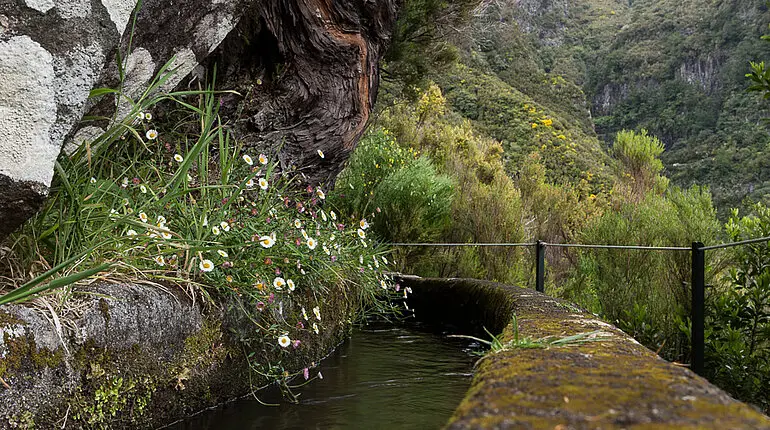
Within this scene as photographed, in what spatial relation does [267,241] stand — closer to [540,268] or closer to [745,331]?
[745,331]

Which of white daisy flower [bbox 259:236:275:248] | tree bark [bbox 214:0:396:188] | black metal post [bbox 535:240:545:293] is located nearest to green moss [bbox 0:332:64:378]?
white daisy flower [bbox 259:236:275:248]

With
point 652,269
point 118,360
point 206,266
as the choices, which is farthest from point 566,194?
point 118,360

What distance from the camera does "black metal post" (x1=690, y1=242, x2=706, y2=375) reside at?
2.87 metres

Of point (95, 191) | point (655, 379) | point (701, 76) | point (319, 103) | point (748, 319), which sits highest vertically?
point (701, 76)

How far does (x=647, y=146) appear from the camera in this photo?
8656mm

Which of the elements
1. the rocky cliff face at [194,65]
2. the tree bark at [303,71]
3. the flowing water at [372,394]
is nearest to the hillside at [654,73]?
the tree bark at [303,71]

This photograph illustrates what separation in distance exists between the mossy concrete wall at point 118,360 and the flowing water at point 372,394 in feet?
0.46

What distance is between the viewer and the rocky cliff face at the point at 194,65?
192 centimetres

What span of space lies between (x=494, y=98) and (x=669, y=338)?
82.3 feet

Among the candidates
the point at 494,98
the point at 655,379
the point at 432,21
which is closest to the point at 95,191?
the point at 655,379

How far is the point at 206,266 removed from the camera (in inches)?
96.2

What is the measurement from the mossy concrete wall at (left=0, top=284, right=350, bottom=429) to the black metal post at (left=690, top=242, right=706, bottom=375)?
2.00 meters

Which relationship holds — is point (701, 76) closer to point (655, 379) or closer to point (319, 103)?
point (319, 103)

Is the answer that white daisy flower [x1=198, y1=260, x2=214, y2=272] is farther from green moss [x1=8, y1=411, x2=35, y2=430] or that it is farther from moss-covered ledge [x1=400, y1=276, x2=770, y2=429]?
moss-covered ledge [x1=400, y1=276, x2=770, y2=429]
